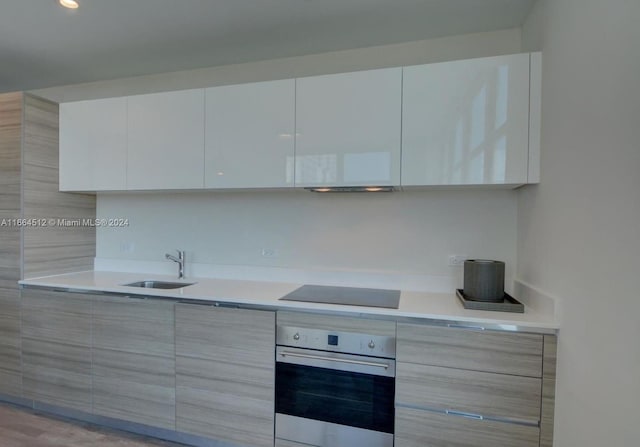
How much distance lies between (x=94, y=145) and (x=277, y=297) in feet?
5.79

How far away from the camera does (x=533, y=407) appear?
1428mm

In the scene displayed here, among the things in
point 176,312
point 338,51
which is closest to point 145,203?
point 176,312

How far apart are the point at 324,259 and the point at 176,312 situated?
1.00 metres

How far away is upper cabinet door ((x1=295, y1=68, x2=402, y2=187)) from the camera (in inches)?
70.9

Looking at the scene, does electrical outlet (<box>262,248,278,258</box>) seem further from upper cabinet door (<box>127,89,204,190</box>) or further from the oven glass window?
the oven glass window

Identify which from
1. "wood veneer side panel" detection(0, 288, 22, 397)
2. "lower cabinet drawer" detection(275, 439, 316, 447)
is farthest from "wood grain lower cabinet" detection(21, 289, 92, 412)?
"lower cabinet drawer" detection(275, 439, 316, 447)

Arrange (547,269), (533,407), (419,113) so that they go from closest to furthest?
1. (533,407)
2. (547,269)
3. (419,113)

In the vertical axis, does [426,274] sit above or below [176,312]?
above

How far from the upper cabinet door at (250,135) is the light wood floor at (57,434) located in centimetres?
165

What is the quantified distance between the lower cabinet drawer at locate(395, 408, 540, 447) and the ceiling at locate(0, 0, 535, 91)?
212 cm

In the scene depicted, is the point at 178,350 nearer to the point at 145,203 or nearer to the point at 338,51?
the point at 145,203

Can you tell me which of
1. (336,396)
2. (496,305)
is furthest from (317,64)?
(336,396)

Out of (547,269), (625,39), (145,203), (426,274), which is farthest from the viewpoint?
(145,203)

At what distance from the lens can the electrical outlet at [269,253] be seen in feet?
7.81
